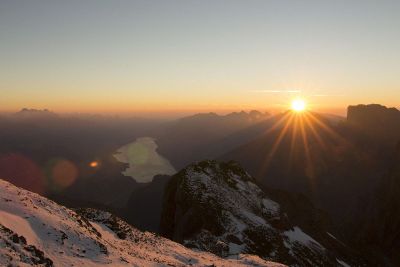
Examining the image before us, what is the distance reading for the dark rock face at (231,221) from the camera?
141 ft

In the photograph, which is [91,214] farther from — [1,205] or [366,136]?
[366,136]

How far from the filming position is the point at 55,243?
64.6 ft

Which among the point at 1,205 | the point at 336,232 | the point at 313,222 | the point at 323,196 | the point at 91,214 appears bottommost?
the point at 323,196

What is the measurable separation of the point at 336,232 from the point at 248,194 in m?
35.4

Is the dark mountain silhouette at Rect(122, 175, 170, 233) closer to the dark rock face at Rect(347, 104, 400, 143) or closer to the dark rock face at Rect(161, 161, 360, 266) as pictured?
the dark rock face at Rect(347, 104, 400, 143)

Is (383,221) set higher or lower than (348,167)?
lower

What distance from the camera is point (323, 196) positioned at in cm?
16612

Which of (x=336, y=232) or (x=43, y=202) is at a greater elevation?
(x=43, y=202)

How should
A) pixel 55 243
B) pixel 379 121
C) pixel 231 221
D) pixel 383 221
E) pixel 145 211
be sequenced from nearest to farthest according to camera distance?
pixel 55 243, pixel 231 221, pixel 383 221, pixel 379 121, pixel 145 211

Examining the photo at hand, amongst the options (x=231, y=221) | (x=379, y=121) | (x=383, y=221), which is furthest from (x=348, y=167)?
(x=231, y=221)

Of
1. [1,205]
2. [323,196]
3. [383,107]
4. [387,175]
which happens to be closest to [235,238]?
[1,205]

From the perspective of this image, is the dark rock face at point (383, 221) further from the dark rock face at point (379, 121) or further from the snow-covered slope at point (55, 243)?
the snow-covered slope at point (55, 243)

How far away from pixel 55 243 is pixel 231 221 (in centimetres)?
2953

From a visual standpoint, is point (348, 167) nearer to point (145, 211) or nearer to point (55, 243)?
point (145, 211)
